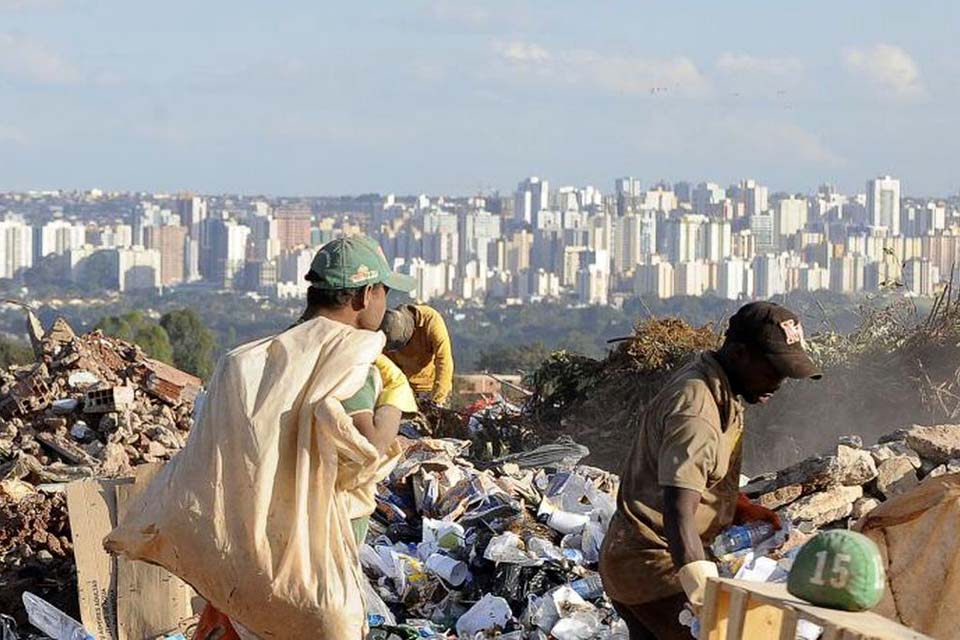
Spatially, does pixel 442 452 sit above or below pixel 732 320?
below

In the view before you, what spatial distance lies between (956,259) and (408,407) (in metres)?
9.15

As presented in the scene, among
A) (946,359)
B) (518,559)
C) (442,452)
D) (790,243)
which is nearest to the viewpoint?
(518,559)

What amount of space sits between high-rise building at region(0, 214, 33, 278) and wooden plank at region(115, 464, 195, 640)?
322ft

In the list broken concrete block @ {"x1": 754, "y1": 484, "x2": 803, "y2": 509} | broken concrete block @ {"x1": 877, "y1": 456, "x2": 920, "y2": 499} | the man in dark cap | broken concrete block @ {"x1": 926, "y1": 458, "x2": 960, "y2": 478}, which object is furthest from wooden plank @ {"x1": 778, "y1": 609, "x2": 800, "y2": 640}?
broken concrete block @ {"x1": 926, "y1": 458, "x2": 960, "y2": 478}

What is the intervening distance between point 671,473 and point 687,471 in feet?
0.13

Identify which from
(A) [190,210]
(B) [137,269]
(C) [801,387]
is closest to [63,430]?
(C) [801,387]

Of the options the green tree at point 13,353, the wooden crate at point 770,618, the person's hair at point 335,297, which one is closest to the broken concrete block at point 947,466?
the person's hair at point 335,297

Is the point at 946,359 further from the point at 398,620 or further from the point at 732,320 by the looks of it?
the point at 732,320

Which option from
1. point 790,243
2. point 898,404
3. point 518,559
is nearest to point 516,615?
point 518,559

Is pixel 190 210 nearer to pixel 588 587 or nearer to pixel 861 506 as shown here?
pixel 861 506

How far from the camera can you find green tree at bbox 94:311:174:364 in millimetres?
33812

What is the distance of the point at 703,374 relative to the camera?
423 cm

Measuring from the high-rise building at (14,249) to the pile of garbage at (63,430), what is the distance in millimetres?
92105

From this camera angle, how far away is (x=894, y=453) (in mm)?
8539
